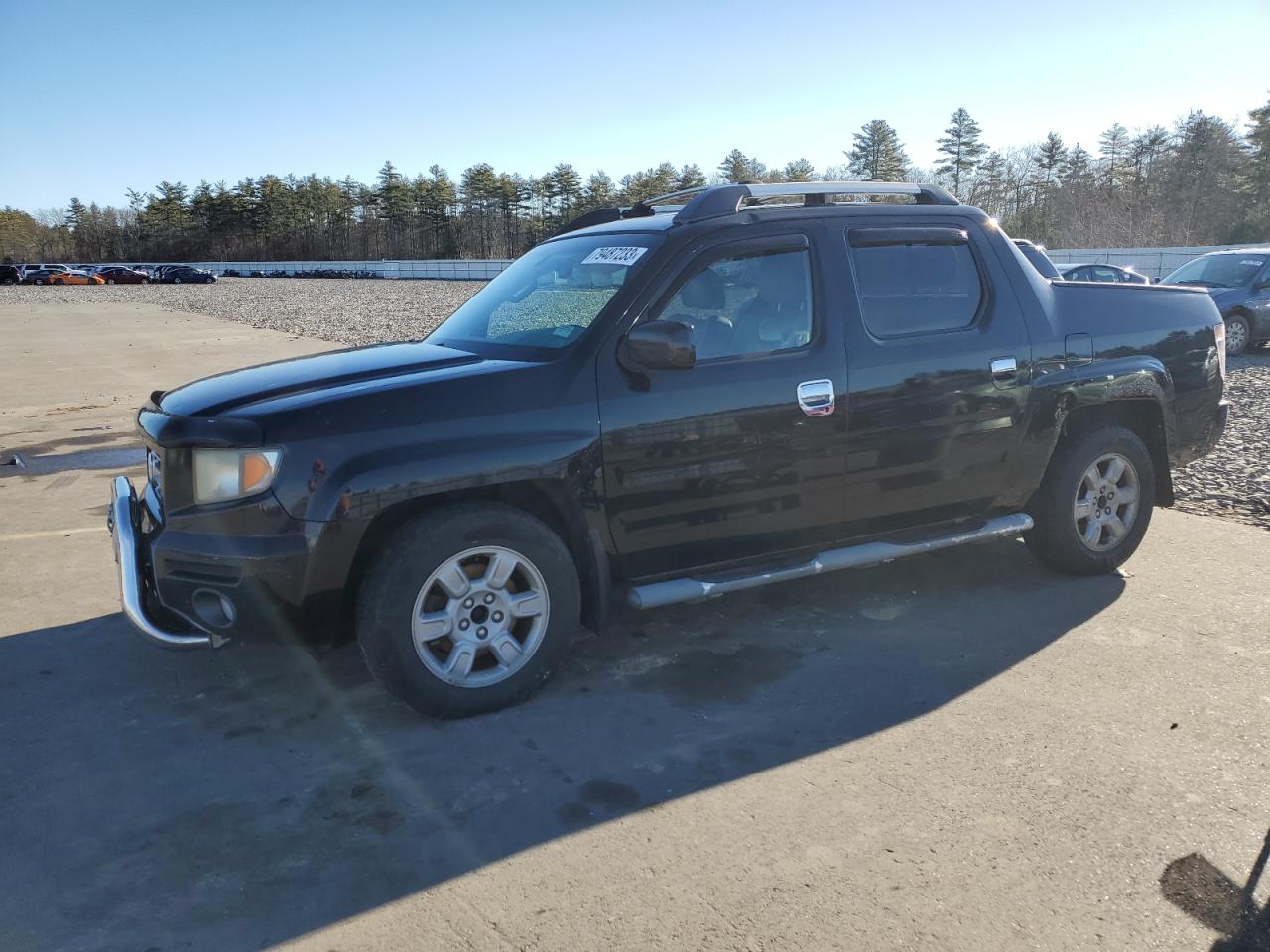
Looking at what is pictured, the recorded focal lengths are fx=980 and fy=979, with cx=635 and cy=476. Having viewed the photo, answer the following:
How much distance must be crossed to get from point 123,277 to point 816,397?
69.1 meters

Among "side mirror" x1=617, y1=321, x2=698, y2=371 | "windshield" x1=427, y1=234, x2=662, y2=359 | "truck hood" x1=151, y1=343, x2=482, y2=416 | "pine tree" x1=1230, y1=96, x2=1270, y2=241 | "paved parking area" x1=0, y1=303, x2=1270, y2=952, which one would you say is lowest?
"paved parking area" x1=0, y1=303, x2=1270, y2=952

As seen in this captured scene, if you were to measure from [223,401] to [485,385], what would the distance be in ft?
3.29

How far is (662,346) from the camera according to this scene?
12.3ft

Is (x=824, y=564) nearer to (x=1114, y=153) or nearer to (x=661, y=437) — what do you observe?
(x=661, y=437)

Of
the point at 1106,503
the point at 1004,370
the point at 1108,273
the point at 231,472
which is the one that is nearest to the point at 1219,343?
the point at 1106,503

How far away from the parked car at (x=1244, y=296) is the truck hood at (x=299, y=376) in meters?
14.3

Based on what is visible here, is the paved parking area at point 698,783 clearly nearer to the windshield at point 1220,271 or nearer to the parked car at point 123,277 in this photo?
the windshield at point 1220,271

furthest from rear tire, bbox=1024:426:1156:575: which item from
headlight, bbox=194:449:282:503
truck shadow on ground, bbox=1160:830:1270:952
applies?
headlight, bbox=194:449:282:503

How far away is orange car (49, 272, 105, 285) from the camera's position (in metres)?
59.3

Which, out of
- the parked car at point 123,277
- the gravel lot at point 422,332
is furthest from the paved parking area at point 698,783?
the parked car at point 123,277

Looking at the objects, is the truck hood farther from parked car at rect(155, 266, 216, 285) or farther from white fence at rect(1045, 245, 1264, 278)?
parked car at rect(155, 266, 216, 285)

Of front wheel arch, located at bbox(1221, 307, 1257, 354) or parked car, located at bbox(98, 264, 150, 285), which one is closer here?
front wheel arch, located at bbox(1221, 307, 1257, 354)

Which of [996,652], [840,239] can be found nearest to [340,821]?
[996,652]

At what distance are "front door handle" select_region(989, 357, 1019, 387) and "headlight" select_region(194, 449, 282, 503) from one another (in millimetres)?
3259
